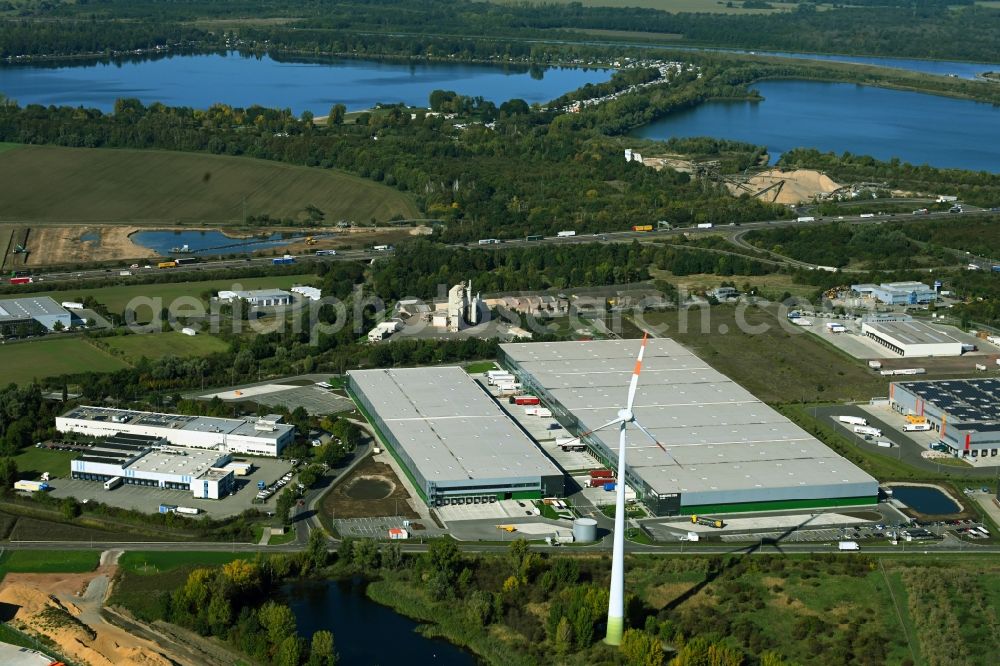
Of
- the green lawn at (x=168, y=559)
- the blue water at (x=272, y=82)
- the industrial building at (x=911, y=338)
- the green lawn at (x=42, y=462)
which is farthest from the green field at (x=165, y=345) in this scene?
the blue water at (x=272, y=82)

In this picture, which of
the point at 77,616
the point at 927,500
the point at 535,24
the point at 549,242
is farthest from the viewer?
the point at 535,24

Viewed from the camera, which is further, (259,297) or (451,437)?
(259,297)

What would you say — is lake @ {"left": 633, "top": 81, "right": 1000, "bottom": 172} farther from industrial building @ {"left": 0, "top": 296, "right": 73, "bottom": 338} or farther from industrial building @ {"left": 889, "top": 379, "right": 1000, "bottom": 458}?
industrial building @ {"left": 0, "top": 296, "right": 73, "bottom": 338}

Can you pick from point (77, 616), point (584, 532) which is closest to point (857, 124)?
point (584, 532)

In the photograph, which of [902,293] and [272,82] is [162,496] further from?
[272,82]

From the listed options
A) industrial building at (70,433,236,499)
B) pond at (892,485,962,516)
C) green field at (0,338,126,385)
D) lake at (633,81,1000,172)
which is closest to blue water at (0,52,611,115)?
lake at (633,81,1000,172)

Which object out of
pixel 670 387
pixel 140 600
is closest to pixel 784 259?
pixel 670 387

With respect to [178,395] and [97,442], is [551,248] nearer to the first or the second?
[178,395]
